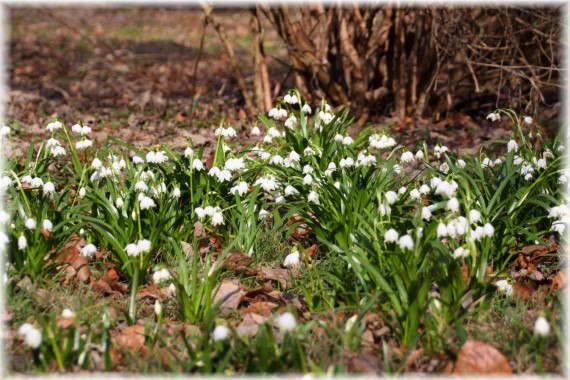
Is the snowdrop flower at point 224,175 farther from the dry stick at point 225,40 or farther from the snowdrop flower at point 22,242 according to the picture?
the dry stick at point 225,40

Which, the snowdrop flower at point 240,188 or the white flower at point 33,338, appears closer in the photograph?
the white flower at point 33,338

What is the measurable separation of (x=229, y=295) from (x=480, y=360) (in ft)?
3.42

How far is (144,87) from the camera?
24.1 ft

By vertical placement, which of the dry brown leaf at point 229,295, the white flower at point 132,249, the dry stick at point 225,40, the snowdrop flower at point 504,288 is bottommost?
the dry brown leaf at point 229,295

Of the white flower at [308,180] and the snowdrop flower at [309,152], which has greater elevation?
the snowdrop flower at [309,152]

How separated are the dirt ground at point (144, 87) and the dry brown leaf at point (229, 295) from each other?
160 centimetres

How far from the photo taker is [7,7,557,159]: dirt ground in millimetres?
5402

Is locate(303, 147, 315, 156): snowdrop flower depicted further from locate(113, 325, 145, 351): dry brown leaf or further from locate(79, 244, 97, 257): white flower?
locate(113, 325, 145, 351): dry brown leaf

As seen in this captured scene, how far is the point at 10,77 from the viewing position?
7.68 meters

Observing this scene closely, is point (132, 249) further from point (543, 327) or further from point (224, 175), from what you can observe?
point (543, 327)

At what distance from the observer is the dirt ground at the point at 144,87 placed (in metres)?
5.40

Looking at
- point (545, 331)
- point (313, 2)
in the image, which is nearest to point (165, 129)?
point (313, 2)

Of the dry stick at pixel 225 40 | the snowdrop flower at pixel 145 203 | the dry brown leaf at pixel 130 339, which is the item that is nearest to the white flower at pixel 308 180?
the snowdrop flower at pixel 145 203

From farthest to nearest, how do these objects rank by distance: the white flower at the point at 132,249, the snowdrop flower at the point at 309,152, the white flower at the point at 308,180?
the snowdrop flower at the point at 309,152
the white flower at the point at 308,180
the white flower at the point at 132,249
